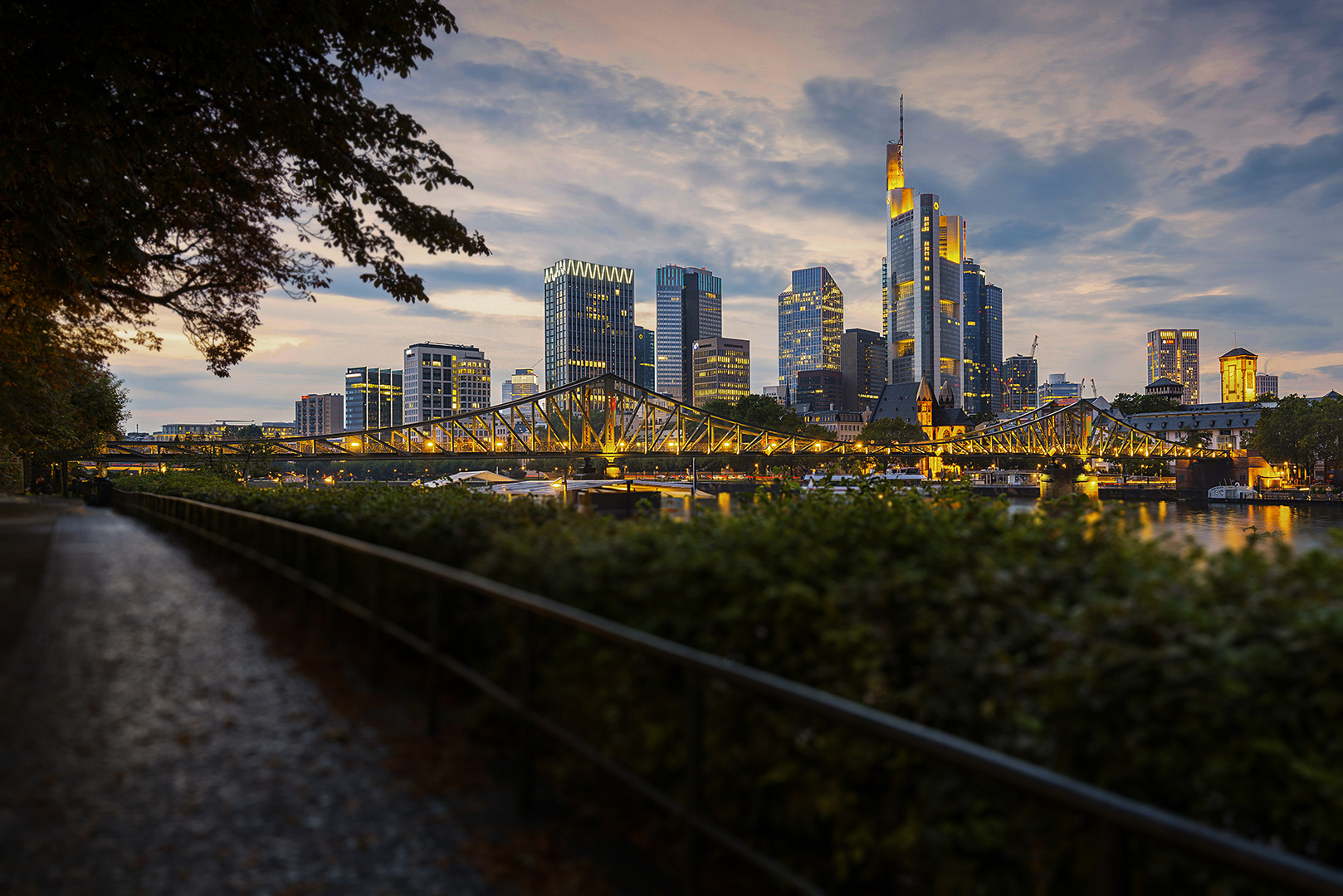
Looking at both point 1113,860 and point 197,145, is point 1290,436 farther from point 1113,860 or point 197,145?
point 1113,860

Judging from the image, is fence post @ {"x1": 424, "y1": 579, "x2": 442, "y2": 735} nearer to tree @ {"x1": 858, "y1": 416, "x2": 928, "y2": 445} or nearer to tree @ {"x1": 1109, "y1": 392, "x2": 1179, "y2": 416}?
tree @ {"x1": 858, "y1": 416, "x2": 928, "y2": 445}

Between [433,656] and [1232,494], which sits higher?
[433,656]

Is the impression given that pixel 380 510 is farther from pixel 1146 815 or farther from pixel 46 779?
pixel 1146 815

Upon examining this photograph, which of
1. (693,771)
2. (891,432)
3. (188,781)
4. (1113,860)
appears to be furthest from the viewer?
(891,432)

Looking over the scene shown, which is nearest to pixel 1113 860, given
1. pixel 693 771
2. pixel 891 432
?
pixel 693 771

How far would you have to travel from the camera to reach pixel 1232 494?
89.2 metres

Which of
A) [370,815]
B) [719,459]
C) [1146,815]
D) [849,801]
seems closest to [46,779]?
[370,815]

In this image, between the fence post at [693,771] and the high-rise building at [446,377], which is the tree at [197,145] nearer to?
the fence post at [693,771]

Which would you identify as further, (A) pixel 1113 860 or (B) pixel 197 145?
(B) pixel 197 145

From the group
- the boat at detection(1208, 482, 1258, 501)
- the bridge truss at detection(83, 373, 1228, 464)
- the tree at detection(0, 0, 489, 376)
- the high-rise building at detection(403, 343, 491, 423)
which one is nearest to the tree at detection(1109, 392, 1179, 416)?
the bridge truss at detection(83, 373, 1228, 464)

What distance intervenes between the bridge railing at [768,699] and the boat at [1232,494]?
101864mm

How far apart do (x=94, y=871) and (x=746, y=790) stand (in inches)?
109

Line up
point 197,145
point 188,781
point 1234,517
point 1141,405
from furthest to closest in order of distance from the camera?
point 1141,405 < point 1234,517 < point 197,145 < point 188,781

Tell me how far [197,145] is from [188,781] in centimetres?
1023
